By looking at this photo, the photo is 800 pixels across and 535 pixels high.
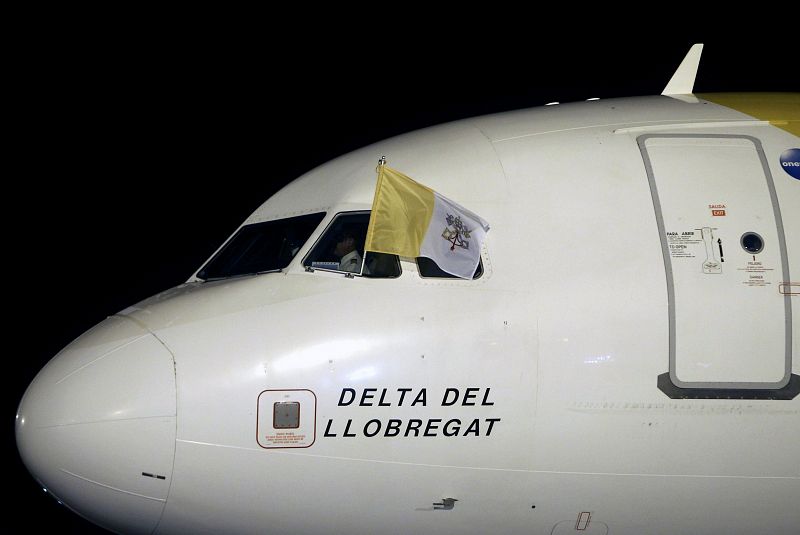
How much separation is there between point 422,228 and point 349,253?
0.62m

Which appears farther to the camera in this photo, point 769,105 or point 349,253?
point 769,105

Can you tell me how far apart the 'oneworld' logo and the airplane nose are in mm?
5153

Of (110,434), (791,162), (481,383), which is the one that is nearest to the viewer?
(110,434)

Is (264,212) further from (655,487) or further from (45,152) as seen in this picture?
(45,152)

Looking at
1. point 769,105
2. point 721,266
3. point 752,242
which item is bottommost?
point 721,266

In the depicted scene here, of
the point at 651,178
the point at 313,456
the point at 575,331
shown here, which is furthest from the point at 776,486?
the point at 313,456

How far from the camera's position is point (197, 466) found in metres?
6.38

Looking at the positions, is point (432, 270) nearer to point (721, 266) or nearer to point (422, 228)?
point (422, 228)

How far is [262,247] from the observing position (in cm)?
752

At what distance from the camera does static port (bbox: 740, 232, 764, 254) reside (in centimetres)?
702

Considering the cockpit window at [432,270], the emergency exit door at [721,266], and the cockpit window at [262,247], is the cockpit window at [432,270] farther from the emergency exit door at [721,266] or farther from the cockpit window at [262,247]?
the emergency exit door at [721,266]

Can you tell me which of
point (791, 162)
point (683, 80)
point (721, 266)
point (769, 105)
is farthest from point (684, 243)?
point (683, 80)

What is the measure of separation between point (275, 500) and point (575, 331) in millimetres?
2527

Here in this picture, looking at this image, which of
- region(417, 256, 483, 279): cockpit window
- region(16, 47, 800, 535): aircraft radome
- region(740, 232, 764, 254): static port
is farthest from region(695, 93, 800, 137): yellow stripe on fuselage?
region(417, 256, 483, 279): cockpit window
